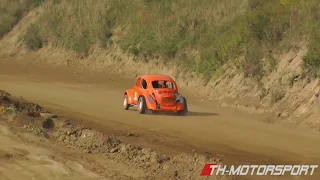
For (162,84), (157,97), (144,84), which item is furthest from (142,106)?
(162,84)

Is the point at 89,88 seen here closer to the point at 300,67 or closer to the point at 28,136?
the point at 300,67

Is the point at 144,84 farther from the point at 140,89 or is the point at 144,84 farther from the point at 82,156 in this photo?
the point at 82,156

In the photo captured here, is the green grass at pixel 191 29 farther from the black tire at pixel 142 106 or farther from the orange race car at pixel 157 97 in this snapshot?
the black tire at pixel 142 106

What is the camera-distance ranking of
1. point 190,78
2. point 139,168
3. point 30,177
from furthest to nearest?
1. point 190,78
2. point 139,168
3. point 30,177

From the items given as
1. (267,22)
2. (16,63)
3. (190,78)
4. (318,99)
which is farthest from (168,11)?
(318,99)

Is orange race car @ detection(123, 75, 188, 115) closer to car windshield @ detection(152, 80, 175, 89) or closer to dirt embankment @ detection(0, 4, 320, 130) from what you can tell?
car windshield @ detection(152, 80, 175, 89)

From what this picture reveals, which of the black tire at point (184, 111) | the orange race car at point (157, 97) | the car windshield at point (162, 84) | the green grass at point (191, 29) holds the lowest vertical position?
the black tire at point (184, 111)

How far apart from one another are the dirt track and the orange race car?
0.33 meters

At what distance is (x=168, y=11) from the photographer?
2986cm

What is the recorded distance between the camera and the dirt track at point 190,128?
13.5m

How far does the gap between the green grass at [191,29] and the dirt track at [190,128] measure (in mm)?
2427

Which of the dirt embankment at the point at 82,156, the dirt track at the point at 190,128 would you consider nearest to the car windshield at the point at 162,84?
the dirt track at the point at 190,128

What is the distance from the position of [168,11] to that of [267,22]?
8.82 metres

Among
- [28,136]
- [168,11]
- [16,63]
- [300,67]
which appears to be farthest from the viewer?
[16,63]
